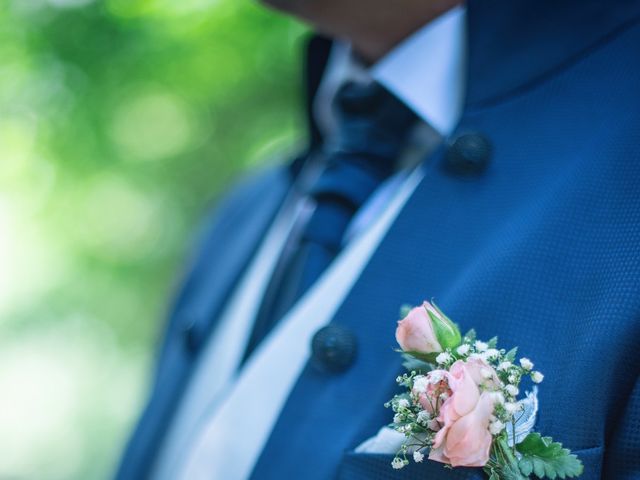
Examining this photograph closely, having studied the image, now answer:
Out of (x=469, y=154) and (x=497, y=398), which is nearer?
(x=497, y=398)

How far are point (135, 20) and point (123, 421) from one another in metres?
2.74

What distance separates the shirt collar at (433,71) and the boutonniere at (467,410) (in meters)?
0.49

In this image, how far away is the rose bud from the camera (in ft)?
2.55

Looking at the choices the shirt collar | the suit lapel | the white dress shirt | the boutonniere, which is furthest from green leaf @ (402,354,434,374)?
the suit lapel

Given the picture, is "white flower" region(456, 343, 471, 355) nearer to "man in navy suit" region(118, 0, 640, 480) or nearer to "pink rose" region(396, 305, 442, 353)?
"pink rose" region(396, 305, 442, 353)

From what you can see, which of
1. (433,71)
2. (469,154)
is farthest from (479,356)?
(433,71)

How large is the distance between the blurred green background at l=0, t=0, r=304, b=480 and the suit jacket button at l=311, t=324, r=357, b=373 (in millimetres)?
3047

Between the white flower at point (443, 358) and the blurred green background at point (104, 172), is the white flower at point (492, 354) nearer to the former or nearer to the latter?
the white flower at point (443, 358)

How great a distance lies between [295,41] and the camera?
13.2 feet

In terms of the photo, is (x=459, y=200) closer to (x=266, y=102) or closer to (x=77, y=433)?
(x=266, y=102)

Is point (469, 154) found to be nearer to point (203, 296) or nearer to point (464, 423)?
point (464, 423)

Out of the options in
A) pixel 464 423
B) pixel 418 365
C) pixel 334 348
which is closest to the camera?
pixel 464 423

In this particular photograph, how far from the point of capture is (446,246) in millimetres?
1052

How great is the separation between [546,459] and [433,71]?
68 cm
